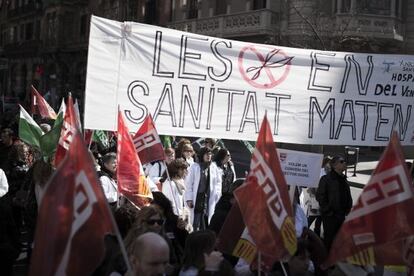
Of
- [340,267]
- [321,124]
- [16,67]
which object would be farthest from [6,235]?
[16,67]

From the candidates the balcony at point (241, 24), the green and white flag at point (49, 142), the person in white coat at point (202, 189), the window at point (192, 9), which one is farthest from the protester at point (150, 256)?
the window at point (192, 9)

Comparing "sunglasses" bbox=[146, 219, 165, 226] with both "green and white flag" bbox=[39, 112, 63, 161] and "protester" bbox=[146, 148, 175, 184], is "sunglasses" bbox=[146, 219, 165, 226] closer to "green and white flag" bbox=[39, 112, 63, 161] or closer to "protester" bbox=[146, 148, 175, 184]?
"green and white flag" bbox=[39, 112, 63, 161]

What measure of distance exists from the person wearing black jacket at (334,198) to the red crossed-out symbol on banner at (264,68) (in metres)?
1.54

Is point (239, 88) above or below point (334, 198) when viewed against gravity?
above

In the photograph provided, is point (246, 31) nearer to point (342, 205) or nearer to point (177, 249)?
point (342, 205)

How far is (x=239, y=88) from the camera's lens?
6113 millimetres

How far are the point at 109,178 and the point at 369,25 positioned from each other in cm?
2068

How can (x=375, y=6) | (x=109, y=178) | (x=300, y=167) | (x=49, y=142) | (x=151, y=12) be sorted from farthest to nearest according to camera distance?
(x=151, y=12), (x=375, y=6), (x=49, y=142), (x=109, y=178), (x=300, y=167)

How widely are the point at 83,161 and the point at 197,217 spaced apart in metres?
4.88

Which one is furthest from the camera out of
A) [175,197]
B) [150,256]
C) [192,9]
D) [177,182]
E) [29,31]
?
[29,31]

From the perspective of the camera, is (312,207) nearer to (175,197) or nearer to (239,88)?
(175,197)

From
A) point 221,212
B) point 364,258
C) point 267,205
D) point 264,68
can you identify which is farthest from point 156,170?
point 364,258

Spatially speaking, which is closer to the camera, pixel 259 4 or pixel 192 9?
pixel 259 4

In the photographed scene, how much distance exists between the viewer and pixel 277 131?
20.3ft
